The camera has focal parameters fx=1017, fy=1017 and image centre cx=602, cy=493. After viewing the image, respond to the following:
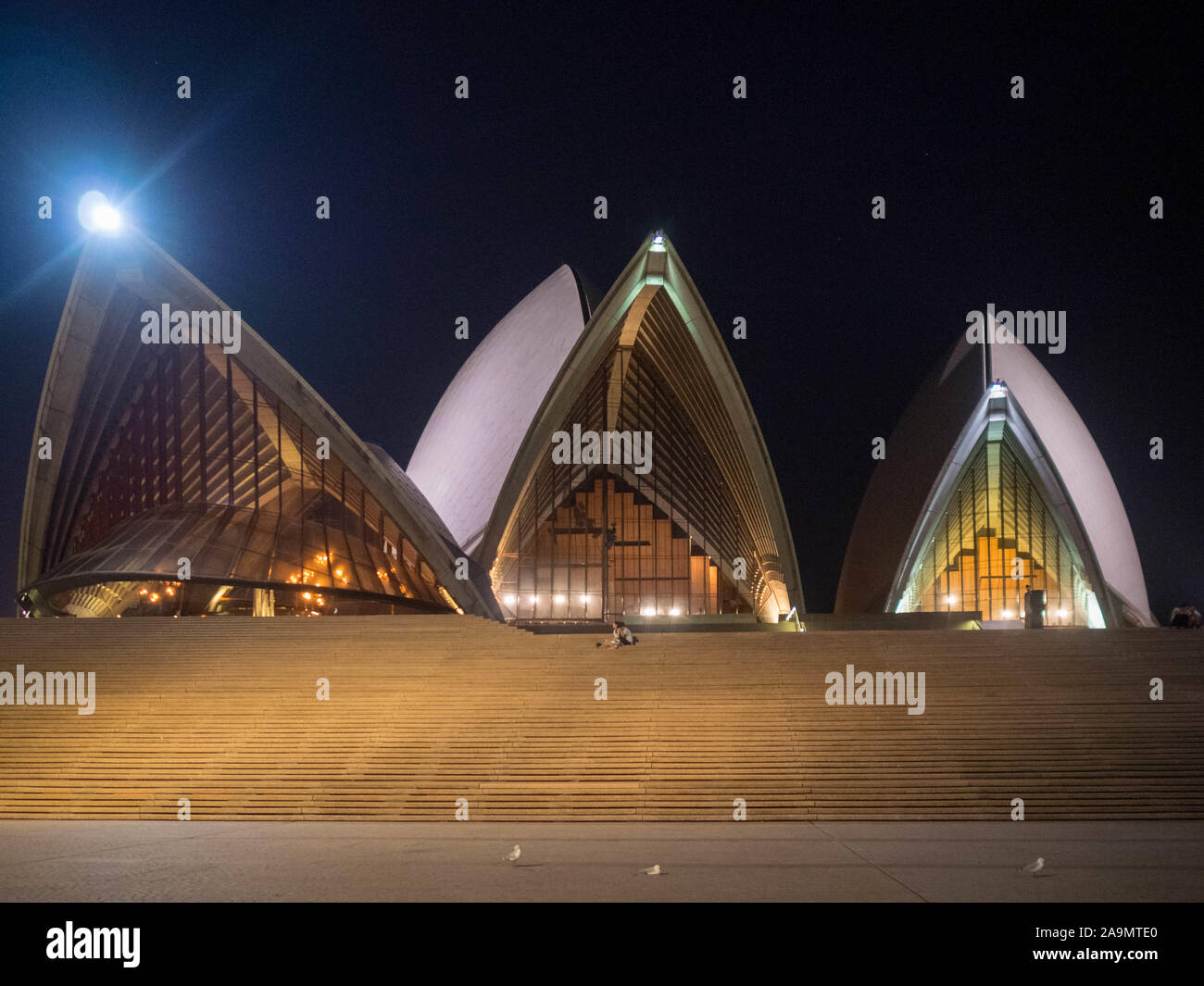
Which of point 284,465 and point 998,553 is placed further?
point 998,553

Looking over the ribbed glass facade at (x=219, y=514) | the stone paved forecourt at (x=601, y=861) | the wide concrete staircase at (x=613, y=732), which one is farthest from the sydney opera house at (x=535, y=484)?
the stone paved forecourt at (x=601, y=861)

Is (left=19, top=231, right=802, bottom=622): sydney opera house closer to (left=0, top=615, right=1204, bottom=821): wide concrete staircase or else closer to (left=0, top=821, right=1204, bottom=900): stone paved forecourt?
(left=0, top=615, right=1204, bottom=821): wide concrete staircase

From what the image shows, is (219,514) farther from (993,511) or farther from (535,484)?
(993,511)

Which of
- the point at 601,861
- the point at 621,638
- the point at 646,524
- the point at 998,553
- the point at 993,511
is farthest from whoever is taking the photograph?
the point at 646,524

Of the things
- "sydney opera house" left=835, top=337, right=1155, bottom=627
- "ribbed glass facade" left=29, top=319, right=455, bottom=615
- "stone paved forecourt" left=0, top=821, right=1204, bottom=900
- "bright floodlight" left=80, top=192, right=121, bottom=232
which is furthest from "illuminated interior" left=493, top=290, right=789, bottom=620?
"stone paved forecourt" left=0, top=821, right=1204, bottom=900

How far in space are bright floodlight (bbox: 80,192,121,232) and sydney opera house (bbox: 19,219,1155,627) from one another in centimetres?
30

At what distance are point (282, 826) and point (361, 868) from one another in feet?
9.44

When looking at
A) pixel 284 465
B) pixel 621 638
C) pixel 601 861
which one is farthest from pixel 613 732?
pixel 284 465

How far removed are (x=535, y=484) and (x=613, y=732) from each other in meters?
15.6

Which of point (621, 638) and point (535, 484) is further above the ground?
point (535, 484)

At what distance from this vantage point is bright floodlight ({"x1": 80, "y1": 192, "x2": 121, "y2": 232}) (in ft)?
61.0

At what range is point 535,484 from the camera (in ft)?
82.9
